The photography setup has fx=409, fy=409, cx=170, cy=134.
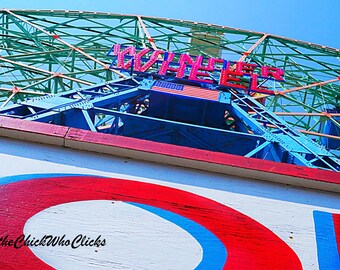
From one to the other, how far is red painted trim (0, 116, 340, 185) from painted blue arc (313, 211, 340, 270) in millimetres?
580

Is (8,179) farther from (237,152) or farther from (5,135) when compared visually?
(237,152)

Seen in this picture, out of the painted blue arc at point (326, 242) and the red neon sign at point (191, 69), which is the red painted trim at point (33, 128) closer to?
the painted blue arc at point (326, 242)

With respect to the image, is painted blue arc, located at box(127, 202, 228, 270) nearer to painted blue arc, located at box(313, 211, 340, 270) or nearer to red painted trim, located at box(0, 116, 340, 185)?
red painted trim, located at box(0, 116, 340, 185)

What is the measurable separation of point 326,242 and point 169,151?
2554mm

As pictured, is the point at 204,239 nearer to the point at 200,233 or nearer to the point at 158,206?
the point at 200,233

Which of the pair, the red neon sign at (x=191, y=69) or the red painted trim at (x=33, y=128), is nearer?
the red painted trim at (x=33, y=128)

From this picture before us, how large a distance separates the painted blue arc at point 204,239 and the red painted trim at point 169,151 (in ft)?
3.02

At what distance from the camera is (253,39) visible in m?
27.5

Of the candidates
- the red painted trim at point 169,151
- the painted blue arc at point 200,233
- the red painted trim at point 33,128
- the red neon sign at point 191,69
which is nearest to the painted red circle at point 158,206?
the painted blue arc at point 200,233

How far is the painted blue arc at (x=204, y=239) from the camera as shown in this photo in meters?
5.21

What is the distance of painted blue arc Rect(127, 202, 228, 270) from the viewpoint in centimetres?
521

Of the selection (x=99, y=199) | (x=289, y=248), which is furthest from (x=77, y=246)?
(x=289, y=248)

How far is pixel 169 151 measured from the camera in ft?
20.6

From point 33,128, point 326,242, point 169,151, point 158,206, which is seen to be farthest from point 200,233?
point 33,128
